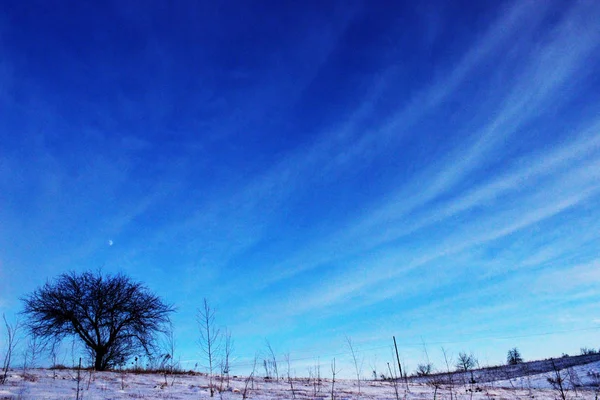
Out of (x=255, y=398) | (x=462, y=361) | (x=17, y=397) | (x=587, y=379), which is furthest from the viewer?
(x=462, y=361)

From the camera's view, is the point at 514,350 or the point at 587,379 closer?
the point at 587,379

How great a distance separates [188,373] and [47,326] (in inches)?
688

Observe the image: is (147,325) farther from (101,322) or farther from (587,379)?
(587,379)

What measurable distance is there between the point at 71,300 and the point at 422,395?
25431mm

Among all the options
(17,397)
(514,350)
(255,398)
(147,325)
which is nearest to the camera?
(17,397)

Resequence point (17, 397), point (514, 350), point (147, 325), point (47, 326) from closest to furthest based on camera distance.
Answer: point (17, 397)
point (47, 326)
point (147, 325)
point (514, 350)

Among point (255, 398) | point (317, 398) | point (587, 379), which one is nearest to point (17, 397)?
point (255, 398)

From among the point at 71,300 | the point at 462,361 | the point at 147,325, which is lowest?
the point at 462,361

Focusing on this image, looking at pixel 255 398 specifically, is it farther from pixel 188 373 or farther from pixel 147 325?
pixel 147 325

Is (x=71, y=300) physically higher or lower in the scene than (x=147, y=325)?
higher

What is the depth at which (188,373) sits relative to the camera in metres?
16.6

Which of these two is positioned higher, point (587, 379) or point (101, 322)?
point (101, 322)

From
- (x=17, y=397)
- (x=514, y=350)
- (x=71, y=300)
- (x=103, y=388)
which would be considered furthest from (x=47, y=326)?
(x=514, y=350)

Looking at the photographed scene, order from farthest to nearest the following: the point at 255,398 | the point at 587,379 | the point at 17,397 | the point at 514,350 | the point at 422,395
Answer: the point at 514,350, the point at 587,379, the point at 422,395, the point at 255,398, the point at 17,397
